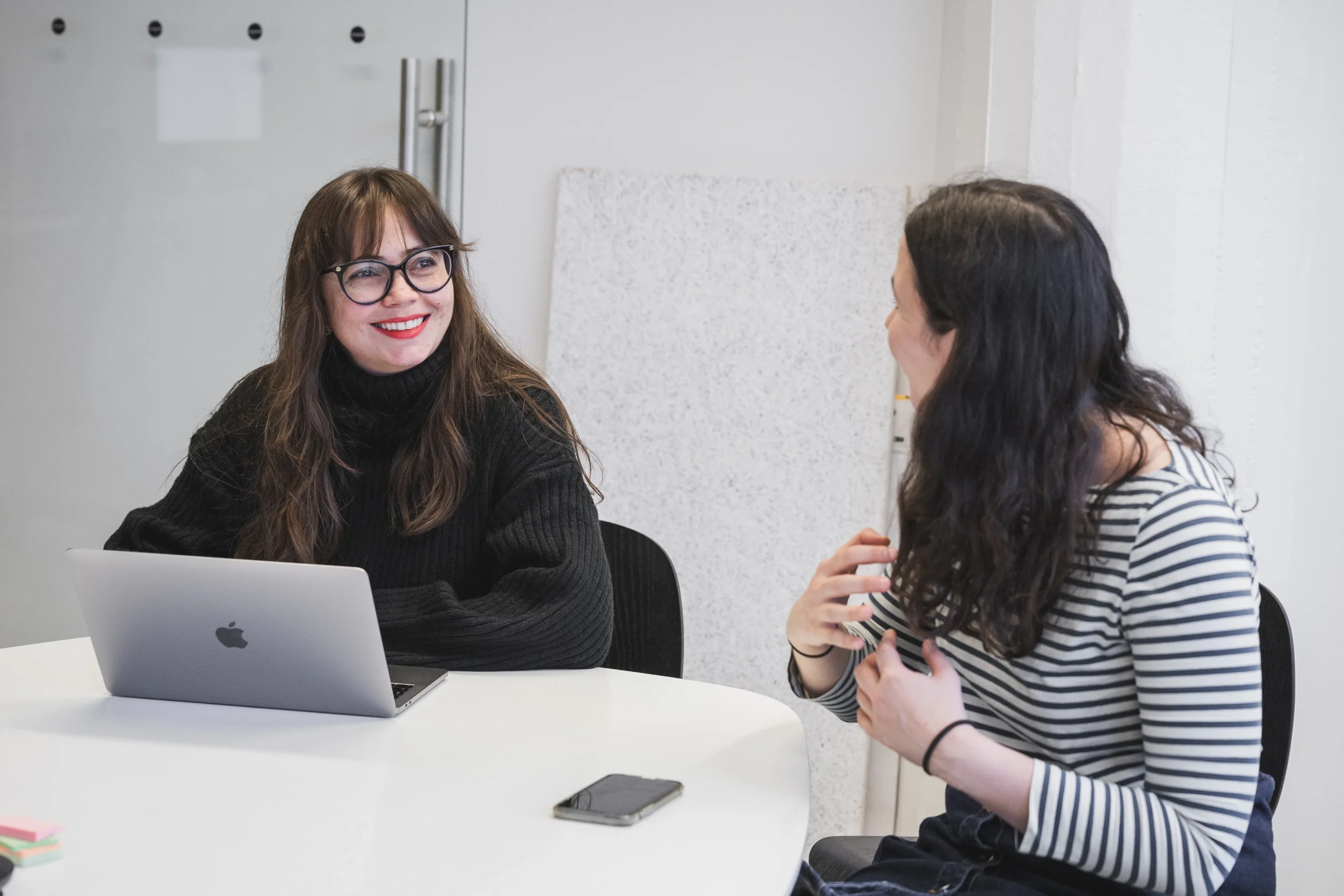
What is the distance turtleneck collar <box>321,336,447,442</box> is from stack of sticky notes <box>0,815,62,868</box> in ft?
3.30

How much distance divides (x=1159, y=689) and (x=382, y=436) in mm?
1272

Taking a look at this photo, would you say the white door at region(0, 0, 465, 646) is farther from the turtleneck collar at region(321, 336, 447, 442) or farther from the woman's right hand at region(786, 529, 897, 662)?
the woman's right hand at region(786, 529, 897, 662)

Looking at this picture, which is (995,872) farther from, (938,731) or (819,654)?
(819,654)

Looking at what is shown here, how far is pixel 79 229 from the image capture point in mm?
2973

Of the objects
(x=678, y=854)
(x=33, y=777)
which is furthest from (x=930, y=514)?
(x=33, y=777)

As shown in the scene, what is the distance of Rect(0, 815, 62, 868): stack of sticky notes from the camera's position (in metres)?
0.94

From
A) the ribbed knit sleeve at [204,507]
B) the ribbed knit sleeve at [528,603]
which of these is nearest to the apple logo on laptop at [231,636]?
the ribbed knit sleeve at [528,603]

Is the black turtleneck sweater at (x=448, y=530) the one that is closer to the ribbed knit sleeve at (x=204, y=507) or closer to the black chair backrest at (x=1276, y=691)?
the ribbed knit sleeve at (x=204, y=507)

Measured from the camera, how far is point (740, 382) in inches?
110

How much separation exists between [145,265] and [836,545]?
1848 millimetres

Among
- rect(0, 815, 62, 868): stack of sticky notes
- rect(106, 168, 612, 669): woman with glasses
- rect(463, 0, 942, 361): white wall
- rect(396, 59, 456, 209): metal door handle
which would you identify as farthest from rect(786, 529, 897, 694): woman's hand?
rect(396, 59, 456, 209): metal door handle

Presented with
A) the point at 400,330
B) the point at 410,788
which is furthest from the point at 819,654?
the point at 400,330

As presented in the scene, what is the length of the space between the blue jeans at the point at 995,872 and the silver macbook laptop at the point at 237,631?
53 centimetres

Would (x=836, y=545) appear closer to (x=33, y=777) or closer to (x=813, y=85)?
(x=813, y=85)
